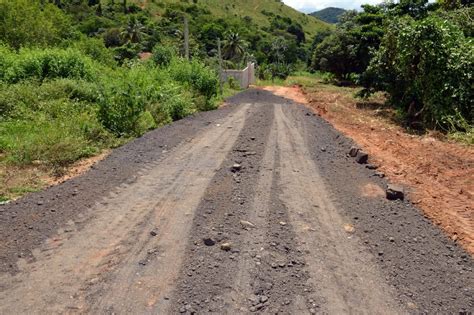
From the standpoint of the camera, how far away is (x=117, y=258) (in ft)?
14.2

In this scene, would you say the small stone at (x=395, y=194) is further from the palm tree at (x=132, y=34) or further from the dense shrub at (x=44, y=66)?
the palm tree at (x=132, y=34)

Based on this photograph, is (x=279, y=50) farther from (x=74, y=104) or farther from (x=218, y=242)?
(x=218, y=242)

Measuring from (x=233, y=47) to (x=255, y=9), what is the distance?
55.8 metres

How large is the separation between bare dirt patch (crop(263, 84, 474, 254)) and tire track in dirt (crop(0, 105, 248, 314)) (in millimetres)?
3563

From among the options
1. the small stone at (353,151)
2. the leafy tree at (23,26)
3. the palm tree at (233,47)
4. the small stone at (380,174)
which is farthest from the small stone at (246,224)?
the palm tree at (233,47)

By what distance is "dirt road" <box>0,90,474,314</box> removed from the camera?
3.64 metres

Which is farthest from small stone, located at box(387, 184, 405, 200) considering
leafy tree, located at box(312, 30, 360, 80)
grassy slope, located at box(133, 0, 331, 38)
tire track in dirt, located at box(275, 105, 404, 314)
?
grassy slope, located at box(133, 0, 331, 38)

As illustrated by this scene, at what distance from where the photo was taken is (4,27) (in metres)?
24.9

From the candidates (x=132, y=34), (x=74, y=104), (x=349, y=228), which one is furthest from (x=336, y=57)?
(x=132, y=34)

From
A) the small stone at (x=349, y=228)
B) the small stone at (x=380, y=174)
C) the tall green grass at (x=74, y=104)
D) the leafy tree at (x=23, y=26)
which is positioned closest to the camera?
the small stone at (x=349, y=228)

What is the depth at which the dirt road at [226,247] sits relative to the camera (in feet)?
11.9

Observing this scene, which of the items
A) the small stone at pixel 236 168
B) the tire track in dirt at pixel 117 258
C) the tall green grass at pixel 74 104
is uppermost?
the tall green grass at pixel 74 104

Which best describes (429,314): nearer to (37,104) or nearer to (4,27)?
(37,104)

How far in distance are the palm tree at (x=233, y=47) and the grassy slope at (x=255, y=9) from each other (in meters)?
36.7
